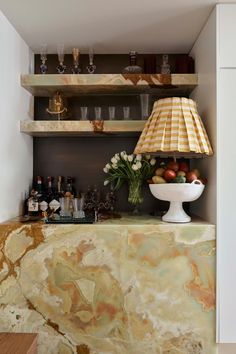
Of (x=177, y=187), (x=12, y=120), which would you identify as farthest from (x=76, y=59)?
(x=177, y=187)

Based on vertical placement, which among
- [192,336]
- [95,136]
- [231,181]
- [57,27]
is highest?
[57,27]

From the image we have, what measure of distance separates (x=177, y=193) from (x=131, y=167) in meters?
0.45

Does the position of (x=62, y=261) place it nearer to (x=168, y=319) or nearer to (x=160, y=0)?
(x=168, y=319)

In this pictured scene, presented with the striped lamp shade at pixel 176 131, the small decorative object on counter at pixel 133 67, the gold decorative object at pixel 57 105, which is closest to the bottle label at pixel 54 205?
the gold decorative object at pixel 57 105

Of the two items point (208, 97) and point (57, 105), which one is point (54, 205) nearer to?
point (57, 105)

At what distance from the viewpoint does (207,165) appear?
7.03 ft

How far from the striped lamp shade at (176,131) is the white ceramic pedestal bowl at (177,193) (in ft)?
0.63

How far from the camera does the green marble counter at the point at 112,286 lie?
6.33 feet

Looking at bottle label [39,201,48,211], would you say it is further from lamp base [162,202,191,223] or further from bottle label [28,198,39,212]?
lamp base [162,202,191,223]

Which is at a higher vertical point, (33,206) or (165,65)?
(165,65)

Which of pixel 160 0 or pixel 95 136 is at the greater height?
pixel 160 0

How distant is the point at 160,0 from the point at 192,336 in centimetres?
184

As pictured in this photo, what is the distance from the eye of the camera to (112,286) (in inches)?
76.1

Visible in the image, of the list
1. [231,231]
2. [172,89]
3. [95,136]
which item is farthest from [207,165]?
[95,136]
